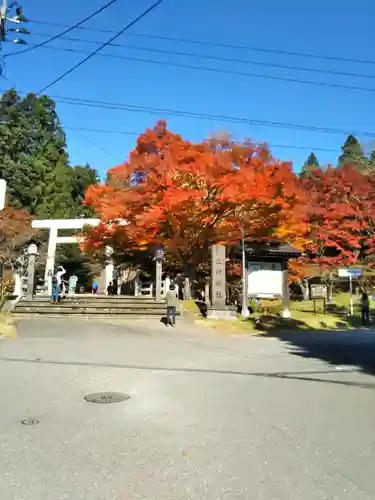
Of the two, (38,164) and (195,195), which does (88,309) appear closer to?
(195,195)

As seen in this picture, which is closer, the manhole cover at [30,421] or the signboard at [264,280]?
the manhole cover at [30,421]

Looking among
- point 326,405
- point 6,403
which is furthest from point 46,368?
point 326,405

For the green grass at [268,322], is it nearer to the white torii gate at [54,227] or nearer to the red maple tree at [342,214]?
the red maple tree at [342,214]

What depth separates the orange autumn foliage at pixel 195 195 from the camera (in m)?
19.3

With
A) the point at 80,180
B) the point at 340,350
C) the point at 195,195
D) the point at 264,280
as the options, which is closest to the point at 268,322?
the point at 264,280

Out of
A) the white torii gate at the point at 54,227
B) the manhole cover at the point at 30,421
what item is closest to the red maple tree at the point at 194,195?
the white torii gate at the point at 54,227

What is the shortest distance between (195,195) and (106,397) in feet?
44.7

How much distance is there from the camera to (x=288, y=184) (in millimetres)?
20266

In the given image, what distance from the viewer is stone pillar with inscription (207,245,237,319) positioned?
1853 centimetres

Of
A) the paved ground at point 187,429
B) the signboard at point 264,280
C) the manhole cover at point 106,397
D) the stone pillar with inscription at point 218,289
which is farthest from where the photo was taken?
the signboard at point 264,280

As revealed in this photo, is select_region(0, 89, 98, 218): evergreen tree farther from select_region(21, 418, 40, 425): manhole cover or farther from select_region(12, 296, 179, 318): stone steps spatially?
select_region(21, 418, 40, 425): manhole cover

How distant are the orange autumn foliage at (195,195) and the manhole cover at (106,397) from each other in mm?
12908

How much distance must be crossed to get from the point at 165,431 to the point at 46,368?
437 centimetres

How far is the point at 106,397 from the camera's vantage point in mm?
6141
